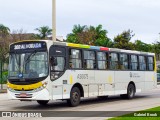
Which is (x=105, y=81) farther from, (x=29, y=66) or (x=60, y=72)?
(x=29, y=66)

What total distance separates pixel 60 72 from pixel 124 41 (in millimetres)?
43618

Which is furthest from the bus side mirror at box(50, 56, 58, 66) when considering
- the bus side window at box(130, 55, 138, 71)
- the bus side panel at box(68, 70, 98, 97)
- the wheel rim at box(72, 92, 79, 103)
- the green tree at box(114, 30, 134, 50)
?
the green tree at box(114, 30, 134, 50)

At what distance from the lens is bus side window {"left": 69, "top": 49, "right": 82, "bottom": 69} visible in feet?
61.3

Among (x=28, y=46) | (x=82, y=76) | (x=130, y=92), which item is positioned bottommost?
(x=130, y=92)

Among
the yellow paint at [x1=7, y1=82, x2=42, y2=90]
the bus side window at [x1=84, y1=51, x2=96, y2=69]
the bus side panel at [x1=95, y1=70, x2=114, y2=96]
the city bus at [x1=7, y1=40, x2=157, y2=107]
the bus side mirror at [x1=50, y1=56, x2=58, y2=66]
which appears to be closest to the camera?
the yellow paint at [x1=7, y1=82, x2=42, y2=90]

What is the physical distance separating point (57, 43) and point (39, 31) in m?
59.3

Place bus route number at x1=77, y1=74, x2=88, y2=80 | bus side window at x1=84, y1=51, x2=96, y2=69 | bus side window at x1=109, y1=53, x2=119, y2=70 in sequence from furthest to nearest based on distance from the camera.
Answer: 1. bus side window at x1=109, y1=53, x2=119, y2=70
2. bus side window at x1=84, y1=51, x2=96, y2=69
3. bus route number at x1=77, y1=74, x2=88, y2=80

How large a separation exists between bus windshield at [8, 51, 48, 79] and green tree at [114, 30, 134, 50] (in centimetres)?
4250

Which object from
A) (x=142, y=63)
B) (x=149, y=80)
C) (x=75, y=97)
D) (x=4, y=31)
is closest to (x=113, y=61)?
(x=142, y=63)

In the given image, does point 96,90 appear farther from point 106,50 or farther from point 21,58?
point 21,58

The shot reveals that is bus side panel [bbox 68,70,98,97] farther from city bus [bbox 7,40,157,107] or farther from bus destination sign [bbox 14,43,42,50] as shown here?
bus destination sign [bbox 14,43,42,50]

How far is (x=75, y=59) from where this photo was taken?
19.0 m

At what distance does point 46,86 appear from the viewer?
55.5 feet

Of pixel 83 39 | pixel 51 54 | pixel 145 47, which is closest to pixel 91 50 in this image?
pixel 51 54
